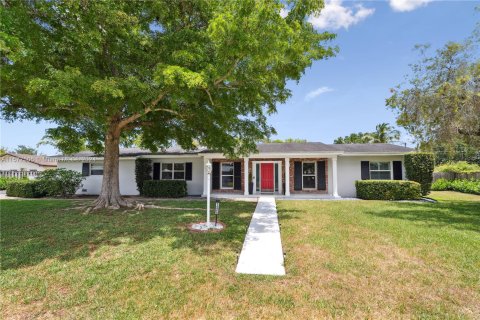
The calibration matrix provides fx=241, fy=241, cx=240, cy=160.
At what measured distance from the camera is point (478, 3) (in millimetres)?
10609

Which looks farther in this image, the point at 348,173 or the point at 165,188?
the point at 348,173

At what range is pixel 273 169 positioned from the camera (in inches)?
674

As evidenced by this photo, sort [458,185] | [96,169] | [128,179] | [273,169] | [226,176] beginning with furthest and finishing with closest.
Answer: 1. [458,185]
2. [96,169]
3. [128,179]
4. [226,176]
5. [273,169]

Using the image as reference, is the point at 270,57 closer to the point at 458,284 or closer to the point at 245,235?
the point at 245,235

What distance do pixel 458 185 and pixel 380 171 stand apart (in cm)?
978

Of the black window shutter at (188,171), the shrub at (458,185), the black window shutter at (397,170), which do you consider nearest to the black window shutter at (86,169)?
the black window shutter at (188,171)

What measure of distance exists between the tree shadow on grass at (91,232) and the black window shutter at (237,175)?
7.43 metres

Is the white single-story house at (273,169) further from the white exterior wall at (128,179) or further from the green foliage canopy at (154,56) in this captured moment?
the green foliage canopy at (154,56)

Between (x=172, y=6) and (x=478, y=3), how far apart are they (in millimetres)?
13157

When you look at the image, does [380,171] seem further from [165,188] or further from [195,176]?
[165,188]

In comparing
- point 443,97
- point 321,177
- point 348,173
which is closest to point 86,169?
point 321,177

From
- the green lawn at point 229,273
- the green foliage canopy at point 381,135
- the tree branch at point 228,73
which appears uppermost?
the green foliage canopy at point 381,135

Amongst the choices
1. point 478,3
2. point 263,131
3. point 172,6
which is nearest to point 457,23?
point 478,3

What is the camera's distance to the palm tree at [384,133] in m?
38.9
